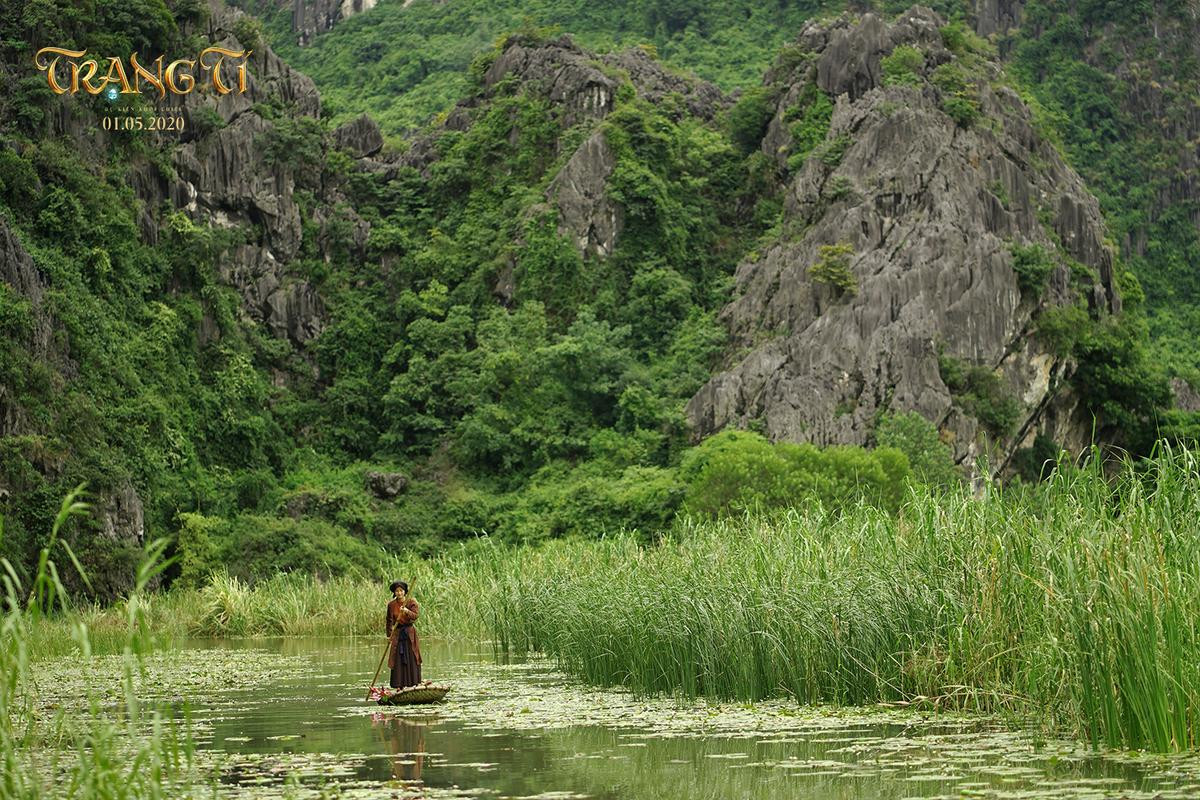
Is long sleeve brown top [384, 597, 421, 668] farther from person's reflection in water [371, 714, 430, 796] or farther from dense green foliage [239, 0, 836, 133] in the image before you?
dense green foliage [239, 0, 836, 133]

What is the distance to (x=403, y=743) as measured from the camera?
1109 cm

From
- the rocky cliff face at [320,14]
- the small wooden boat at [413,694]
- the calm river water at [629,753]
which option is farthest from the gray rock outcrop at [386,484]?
the rocky cliff face at [320,14]

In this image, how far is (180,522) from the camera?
46.5 metres

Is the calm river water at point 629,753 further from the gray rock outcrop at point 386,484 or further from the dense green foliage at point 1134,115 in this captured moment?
the dense green foliage at point 1134,115

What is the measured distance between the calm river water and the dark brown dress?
0.48 m

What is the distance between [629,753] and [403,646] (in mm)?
4878

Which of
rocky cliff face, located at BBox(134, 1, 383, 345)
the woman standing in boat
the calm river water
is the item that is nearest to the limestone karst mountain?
rocky cliff face, located at BBox(134, 1, 383, 345)

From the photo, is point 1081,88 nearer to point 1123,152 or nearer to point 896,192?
point 1123,152

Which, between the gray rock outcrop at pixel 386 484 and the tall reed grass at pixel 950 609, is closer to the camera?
the tall reed grass at pixel 950 609

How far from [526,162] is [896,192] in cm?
2032

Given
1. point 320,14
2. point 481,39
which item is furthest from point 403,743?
point 320,14

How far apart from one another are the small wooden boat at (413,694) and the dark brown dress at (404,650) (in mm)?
357

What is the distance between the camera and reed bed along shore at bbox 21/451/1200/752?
28.4 ft

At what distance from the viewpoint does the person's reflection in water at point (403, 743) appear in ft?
31.4
